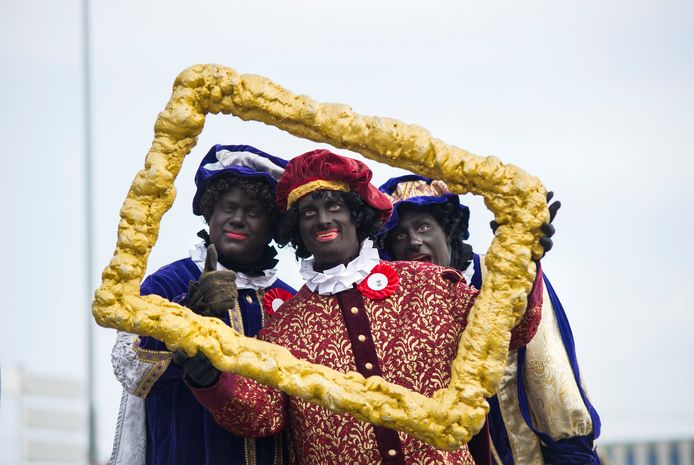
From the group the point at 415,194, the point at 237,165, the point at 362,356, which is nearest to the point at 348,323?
the point at 362,356

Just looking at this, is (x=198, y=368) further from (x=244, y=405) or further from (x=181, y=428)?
(x=181, y=428)

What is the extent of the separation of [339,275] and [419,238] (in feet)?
3.31

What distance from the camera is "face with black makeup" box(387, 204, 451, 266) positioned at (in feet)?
16.6

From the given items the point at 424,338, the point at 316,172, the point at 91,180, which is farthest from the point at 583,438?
the point at 91,180

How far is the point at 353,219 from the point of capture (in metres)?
4.20

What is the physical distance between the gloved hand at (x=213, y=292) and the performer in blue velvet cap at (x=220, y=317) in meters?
0.28

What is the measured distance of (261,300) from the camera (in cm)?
461

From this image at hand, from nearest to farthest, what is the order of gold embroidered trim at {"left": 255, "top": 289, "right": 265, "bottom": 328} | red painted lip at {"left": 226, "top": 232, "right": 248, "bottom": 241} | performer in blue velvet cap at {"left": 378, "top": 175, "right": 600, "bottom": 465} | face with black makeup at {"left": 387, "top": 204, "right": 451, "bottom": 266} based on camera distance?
red painted lip at {"left": 226, "top": 232, "right": 248, "bottom": 241}, gold embroidered trim at {"left": 255, "top": 289, "right": 265, "bottom": 328}, performer in blue velvet cap at {"left": 378, "top": 175, "right": 600, "bottom": 465}, face with black makeup at {"left": 387, "top": 204, "right": 451, "bottom": 266}

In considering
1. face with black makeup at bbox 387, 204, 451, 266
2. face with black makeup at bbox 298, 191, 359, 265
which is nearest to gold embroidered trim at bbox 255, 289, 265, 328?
face with black makeup at bbox 298, 191, 359, 265

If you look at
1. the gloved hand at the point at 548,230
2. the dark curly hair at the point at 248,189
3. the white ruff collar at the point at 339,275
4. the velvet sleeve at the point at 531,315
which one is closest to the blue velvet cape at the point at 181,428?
the dark curly hair at the point at 248,189

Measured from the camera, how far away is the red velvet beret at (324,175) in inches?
162

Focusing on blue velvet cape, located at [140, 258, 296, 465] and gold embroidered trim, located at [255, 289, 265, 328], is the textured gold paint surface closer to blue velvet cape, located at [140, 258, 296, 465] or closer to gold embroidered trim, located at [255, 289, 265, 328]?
blue velvet cape, located at [140, 258, 296, 465]

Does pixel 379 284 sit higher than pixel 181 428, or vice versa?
pixel 379 284

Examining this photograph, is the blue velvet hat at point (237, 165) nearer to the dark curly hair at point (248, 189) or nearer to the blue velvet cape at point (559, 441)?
the dark curly hair at point (248, 189)
